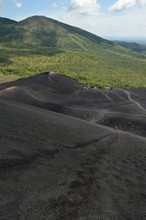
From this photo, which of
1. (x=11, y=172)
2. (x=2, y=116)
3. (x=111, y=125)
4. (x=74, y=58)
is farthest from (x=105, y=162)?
(x=74, y=58)

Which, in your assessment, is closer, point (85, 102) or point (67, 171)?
point (67, 171)

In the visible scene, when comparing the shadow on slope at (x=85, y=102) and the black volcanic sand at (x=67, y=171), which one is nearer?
the black volcanic sand at (x=67, y=171)

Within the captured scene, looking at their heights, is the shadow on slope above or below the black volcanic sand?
below

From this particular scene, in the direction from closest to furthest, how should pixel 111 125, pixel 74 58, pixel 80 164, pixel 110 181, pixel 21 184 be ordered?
1. pixel 21 184
2. pixel 110 181
3. pixel 80 164
4. pixel 111 125
5. pixel 74 58

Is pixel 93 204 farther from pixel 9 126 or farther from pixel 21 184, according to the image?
pixel 9 126

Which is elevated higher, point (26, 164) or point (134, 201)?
point (26, 164)

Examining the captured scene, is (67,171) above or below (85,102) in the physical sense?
above

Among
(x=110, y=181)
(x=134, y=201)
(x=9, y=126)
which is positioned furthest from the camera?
(x=9, y=126)

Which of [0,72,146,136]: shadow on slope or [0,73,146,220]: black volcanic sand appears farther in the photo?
[0,72,146,136]: shadow on slope

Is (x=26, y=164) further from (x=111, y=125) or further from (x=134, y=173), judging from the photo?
(x=111, y=125)

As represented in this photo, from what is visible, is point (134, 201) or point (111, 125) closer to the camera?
point (134, 201)

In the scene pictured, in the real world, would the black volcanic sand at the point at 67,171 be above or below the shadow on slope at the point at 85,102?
above
